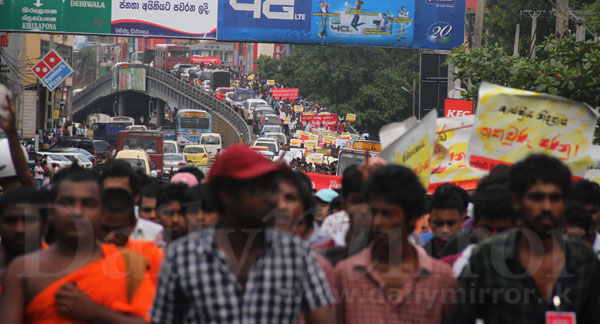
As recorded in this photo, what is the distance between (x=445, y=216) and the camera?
20.7ft

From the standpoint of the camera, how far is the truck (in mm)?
94000

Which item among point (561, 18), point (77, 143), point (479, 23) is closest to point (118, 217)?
point (561, 18)

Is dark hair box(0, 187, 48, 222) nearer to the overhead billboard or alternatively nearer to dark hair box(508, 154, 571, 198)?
dark hair box(508, 154, 571, 198)

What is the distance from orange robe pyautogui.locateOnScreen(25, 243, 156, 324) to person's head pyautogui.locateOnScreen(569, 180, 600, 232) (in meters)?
4.18

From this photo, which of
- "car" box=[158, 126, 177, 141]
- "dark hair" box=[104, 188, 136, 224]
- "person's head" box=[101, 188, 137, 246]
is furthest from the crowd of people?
"car" box=[158, 126, 177, 141]

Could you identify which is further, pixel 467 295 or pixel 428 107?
pixel 428 107

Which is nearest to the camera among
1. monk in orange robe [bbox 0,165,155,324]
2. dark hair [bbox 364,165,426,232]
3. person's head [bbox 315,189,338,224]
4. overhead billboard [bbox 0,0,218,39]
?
monk in orange robe [bbox 0,165,155,324]

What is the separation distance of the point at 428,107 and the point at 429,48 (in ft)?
10.8

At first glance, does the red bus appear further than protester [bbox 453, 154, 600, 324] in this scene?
Yes

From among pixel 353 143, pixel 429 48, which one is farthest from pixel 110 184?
pixel 429 48

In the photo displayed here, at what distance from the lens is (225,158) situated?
346 cm

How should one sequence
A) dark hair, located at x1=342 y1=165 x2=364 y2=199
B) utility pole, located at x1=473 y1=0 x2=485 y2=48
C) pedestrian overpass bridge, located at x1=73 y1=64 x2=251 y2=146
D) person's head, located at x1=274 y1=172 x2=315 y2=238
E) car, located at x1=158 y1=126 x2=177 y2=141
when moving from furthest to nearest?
car, located at x1=158 y1=126 x2=177 y2=141, pedestrian overpass bridge, located at x1=73 y1=64 x2=251 y2=146, utility pole, located at x1=473 y1=0 x2=485 y2=48, dark hair, located at x1=342 y1=165 x2=364 y2=199, person's head, located at x1=274 y1=172 x2=315 y2=238

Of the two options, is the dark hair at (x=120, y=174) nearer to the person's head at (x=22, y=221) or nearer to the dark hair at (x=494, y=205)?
the person's head at (x=22, y=221)

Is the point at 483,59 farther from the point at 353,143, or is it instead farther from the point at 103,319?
the point at 103,319
